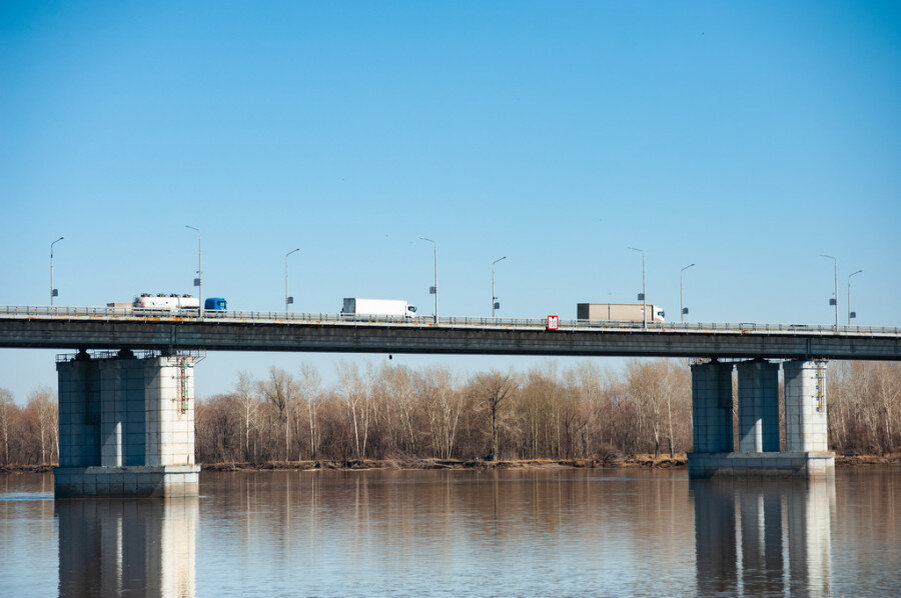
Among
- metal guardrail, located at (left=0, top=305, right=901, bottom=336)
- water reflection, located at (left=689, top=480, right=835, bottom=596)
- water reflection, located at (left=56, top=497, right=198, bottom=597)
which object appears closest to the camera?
water reflection, located at (left=689, top=480, right=835, bottom=596)

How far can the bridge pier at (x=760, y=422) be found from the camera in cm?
10844

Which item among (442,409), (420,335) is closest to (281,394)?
(442,409)

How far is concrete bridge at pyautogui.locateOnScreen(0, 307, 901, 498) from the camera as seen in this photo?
87.4 m

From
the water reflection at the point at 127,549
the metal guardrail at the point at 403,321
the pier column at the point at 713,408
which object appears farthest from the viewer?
the pier column at the point at 713,408

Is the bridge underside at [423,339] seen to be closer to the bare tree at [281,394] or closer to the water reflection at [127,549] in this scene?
the water reflection at [127,549]

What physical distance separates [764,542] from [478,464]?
110 meters

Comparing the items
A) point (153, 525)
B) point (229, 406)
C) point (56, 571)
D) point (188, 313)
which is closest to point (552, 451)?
point (229, 406)

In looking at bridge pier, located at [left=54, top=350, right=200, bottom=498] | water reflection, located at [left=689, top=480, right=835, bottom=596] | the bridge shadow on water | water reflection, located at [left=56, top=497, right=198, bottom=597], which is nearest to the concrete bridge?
bridge pier, located at [left=54, top=350, right=200, bottom=498]

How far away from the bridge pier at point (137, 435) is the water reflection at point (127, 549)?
5206 millimetres

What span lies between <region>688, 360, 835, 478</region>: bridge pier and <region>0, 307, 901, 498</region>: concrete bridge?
0.36ft

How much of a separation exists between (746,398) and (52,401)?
124 m

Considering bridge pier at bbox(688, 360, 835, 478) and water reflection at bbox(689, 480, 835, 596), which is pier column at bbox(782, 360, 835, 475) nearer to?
bridge pier at bbox(688, 360, 835, 478)

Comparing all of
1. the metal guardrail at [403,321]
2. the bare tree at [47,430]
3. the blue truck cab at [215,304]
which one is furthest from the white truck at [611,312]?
the bare tree at [47,430]

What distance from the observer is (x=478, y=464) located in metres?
159
